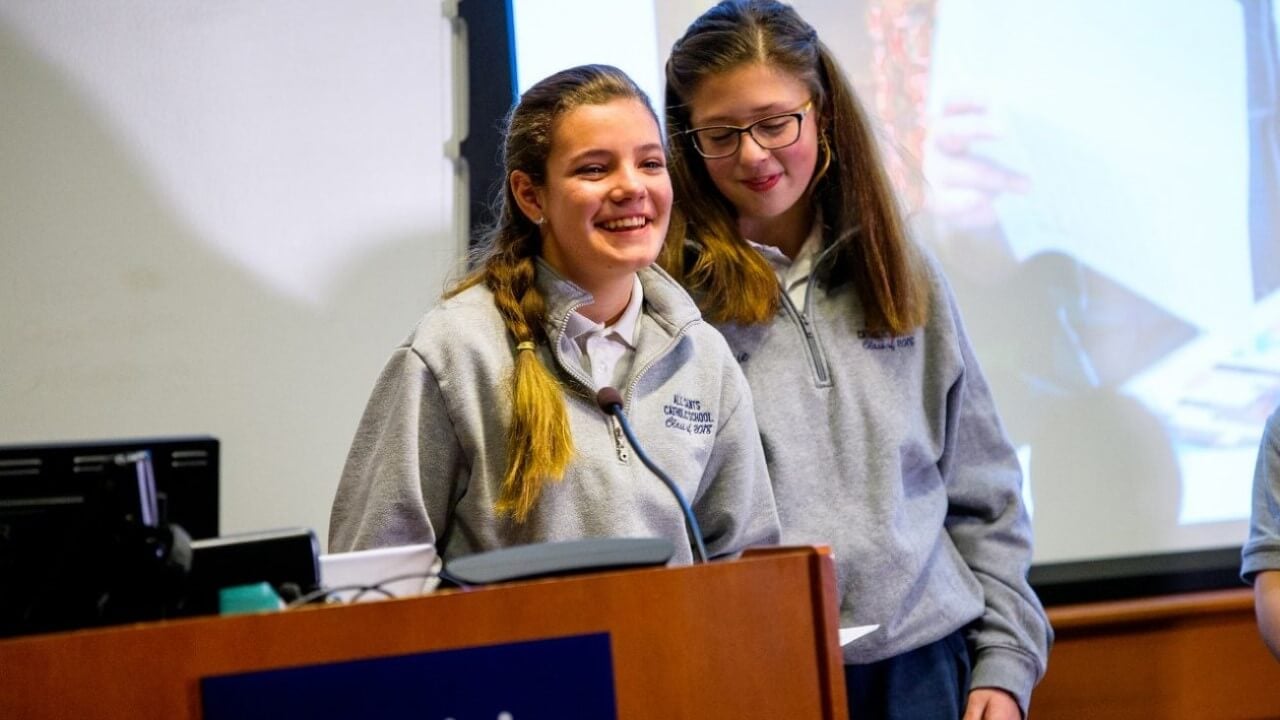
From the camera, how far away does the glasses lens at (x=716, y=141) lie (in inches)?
80.9

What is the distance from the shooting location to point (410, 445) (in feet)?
5.60

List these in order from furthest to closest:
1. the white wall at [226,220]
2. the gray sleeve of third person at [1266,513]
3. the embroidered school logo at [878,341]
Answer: the white wall at [226,220]
the gray sleeve of third person at [1266,513]
the embroidered school logo at [878,341]

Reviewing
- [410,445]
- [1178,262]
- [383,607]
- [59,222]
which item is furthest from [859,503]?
[59,222]

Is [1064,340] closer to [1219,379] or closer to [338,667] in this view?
[1219,379]

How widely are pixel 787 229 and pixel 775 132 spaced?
0.70 feet

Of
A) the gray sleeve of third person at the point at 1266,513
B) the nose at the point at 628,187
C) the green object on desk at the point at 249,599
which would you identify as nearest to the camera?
the green object on desk at the point at 249,599

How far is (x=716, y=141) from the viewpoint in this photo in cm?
207

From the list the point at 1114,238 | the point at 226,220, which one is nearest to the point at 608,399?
the point at 226,220

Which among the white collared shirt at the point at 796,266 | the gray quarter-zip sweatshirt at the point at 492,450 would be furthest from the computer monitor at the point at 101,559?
the white collared shirt at the point at 796,266

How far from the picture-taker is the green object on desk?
1.19 metres

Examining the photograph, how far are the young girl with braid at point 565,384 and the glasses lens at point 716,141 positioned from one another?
0.61ft

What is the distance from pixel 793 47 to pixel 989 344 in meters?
1.12

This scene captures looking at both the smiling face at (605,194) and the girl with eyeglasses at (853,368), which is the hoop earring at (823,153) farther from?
the smiling face at (605,194)

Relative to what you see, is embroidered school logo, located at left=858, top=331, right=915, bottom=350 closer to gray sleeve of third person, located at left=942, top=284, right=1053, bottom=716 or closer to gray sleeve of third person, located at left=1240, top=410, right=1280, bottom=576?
gray sleeve of third person, located at left=942, top=284, right=1053, bottom=716
